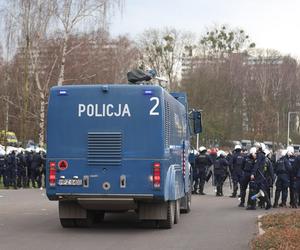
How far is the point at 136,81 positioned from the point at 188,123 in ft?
14.5

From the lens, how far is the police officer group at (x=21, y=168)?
30.2m

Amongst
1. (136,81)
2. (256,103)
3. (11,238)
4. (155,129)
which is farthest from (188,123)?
(256,103)

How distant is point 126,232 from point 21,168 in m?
16.8

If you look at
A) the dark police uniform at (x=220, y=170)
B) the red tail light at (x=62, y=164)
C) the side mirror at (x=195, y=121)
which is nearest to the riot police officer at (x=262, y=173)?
the side mirror at (x=195, y=121)

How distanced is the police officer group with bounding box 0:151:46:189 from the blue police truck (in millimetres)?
16267

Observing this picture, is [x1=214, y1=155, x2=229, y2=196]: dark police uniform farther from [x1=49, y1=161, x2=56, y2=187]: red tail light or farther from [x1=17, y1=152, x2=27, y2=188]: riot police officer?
[x1=49, y1=161, x2=56, y2=187]: red tail light

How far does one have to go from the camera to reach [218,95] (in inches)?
2421

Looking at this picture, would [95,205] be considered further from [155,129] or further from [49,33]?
[49,33]

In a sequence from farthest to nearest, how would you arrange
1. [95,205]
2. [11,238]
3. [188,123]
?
[188,123] → [95,205] → [11,238]

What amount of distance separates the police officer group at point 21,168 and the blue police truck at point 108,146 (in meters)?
16.3

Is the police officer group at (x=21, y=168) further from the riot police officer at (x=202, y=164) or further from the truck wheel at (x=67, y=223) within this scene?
the truck wheel at (x=67, y=223)

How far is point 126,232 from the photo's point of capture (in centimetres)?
1443

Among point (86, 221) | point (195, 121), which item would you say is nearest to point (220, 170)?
point (195, 121)

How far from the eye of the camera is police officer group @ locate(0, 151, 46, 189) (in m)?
30.2
